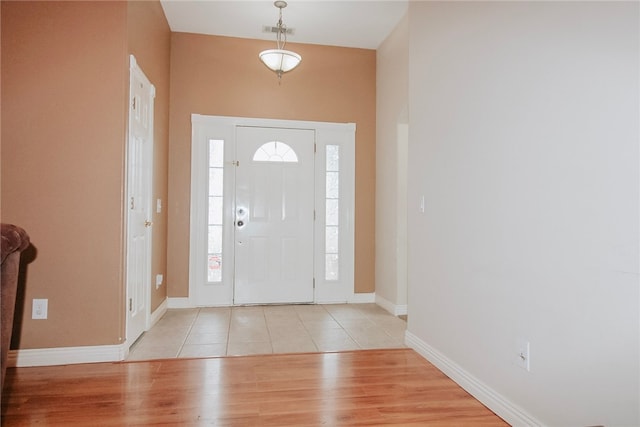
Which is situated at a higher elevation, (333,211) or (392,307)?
(333,211)

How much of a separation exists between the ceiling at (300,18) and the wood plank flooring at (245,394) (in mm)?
3087

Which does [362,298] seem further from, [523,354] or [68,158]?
[68,158]

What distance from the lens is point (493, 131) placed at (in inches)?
80.1

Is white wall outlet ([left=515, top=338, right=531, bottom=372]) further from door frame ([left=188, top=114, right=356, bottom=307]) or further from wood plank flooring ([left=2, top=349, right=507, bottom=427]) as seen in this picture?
door frame ([left=188, top=114, right=356, bottom=307])

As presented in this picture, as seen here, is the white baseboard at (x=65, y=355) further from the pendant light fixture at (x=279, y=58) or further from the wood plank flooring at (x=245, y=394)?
the pendant light fixture at (x=279, y=58)

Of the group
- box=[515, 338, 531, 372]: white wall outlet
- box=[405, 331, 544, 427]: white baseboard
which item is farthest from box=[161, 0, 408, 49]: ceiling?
box=[515, 338, 531, 372]: white wall outlet

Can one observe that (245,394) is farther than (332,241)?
No

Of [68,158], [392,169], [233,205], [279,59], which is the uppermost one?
[279,59]

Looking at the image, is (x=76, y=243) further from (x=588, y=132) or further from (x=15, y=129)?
(x=588, y=132)

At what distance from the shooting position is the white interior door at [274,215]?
14.1 feet

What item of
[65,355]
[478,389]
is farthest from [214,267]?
[478,389]

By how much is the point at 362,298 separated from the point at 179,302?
201cm

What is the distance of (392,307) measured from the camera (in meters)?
4.09

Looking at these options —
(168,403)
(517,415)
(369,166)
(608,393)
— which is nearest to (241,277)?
(369,166)
